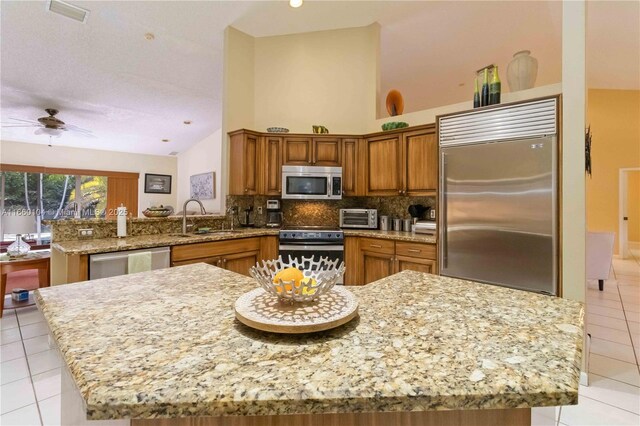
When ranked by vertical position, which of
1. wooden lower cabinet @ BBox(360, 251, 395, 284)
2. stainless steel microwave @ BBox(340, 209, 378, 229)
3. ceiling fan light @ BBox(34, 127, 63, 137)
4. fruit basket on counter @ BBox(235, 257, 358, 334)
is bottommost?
wooden lower cabinet @ BBox(360, 251, 395, 284)

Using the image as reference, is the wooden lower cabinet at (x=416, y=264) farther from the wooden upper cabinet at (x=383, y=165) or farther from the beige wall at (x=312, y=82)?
the beige wall at (x=312, y=82)

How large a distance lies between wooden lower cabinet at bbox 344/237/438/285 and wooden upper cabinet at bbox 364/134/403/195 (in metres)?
0.70

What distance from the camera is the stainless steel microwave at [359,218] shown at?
3.86 meters

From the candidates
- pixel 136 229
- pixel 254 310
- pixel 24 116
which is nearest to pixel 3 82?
pixel 24 116

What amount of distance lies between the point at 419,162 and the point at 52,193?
8072 millimetres

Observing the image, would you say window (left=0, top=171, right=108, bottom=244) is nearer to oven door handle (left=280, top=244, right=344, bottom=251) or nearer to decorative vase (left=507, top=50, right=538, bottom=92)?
oven door handle (left=280, top=244, right=344, bottom=251)

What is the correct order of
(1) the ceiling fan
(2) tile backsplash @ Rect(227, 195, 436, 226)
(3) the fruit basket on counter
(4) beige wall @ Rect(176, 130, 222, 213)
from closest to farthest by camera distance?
(3) the fruit basket on counter → (2) tile backsplash @ Rect(227, 195, 436, 226) → (1) the ceiling fan → (4) beige wall @ Rect(176, 130, 222, 213)

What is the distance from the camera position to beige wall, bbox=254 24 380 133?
13.5 ft

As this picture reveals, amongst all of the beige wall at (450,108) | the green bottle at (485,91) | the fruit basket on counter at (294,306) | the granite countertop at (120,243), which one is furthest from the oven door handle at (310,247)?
the fruit basket on counter at (294,306)

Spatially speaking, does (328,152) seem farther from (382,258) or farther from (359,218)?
(382,258)

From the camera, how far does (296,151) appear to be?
3850 mm

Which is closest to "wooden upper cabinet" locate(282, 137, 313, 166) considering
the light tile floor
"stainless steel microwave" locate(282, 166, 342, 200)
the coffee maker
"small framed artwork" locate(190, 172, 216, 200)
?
"stainless steel microwave" locate(282, 166, 342, 200)

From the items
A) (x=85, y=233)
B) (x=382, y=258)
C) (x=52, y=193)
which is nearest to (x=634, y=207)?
(x=382, y=258)

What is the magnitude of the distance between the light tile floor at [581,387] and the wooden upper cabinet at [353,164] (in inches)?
106
